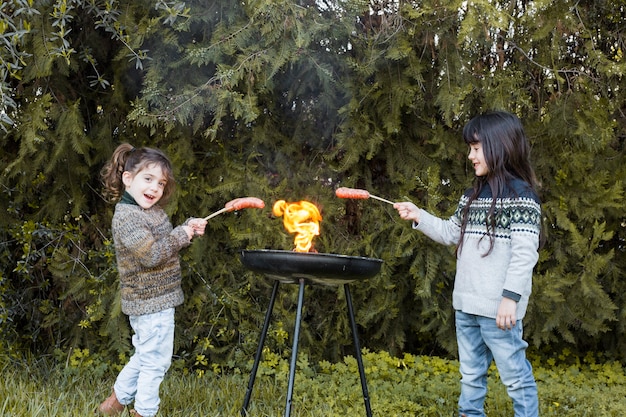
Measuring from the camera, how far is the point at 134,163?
3.25 metres

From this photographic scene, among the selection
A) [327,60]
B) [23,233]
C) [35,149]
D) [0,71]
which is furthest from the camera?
[23,233]

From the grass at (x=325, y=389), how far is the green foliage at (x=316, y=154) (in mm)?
199

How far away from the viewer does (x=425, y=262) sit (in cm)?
421

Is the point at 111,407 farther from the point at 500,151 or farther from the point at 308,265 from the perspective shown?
the point at 500,151

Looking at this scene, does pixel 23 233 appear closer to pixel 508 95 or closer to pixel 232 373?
pixel 232 373

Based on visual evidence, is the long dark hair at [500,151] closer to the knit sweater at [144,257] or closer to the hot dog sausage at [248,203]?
the hot dog sausage at [248,203]

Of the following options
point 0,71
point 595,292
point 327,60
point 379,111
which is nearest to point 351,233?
point 379,111

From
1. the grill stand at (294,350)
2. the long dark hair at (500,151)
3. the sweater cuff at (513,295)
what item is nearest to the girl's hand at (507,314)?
the sweater cuff at (513,295)

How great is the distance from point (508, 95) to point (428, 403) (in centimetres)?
190

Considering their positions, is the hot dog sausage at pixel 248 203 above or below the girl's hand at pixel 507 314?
above

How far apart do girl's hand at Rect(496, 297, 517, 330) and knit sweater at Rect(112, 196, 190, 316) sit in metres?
1.52

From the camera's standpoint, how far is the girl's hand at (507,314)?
2.81m

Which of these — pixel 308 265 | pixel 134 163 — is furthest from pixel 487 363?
pixel 134 163

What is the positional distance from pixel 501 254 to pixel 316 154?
6.12ft
